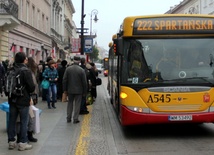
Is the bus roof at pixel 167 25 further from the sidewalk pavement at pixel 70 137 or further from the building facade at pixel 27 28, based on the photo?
→ the building facade at pixel 27 28

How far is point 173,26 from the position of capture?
28.1 ft

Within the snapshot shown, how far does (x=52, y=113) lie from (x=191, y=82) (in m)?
5.46

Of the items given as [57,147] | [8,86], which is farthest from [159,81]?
[8,86]

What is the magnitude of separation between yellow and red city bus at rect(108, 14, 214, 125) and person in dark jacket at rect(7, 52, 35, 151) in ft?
7.70

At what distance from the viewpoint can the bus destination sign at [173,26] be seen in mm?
8531

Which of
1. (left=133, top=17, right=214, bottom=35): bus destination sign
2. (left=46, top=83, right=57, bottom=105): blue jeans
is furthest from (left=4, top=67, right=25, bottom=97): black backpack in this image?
(left=46, top=83, right=57, bottom=105): blue jeans

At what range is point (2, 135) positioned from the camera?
849 cm

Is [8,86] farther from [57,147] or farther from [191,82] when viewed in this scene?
[191,82]

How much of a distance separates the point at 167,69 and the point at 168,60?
202 mm

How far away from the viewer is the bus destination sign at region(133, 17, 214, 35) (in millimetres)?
8531

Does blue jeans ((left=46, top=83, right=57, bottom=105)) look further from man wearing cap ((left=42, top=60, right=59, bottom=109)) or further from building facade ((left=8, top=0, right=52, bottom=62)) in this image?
building facade ((left=8, top=0, right=52, bottom=62))

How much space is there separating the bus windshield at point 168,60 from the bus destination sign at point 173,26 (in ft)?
0.60

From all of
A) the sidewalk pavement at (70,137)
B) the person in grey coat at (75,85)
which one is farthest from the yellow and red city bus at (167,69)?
the person in grey coat at (75,85)

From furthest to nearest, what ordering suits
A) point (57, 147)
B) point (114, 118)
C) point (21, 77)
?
point (114, 118) → point (57, 147) → point (21, 77)
